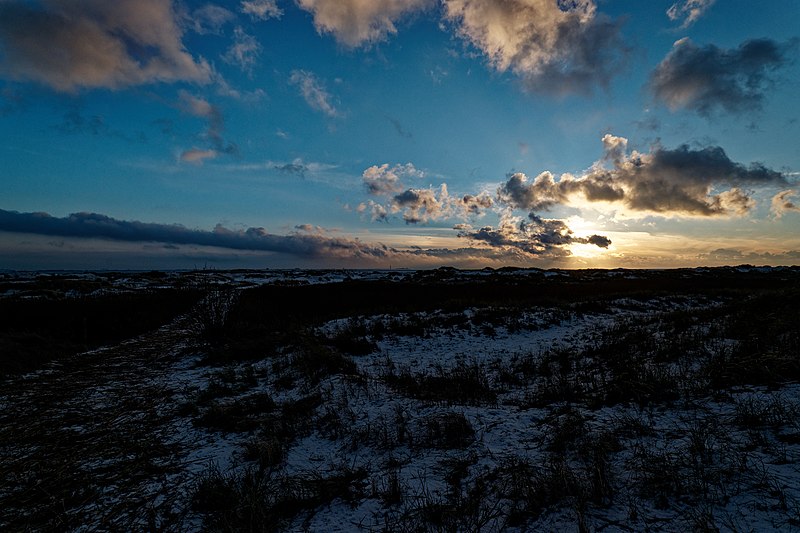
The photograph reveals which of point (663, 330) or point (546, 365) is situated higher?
point (663, 330)

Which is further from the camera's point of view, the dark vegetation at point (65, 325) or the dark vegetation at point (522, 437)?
the dark vegetation at point (65, 325)

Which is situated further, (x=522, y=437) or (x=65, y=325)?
(x=65, y=325)

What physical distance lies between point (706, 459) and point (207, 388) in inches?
369

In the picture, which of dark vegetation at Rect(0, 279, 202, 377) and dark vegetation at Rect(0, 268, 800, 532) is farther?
dark vegetation at Rect(0, 279, 202, 377)

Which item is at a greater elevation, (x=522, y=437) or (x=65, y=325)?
(x=522, y=437)

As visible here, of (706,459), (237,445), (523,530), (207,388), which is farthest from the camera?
(207,388)

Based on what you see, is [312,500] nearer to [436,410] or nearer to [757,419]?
[436,410]

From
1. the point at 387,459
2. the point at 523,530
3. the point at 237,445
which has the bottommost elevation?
the point at 237,445

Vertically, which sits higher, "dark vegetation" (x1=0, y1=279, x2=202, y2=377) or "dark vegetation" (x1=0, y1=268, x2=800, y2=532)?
"dark vegetation" (x1=0, y1=268, x2=800, y2=532)

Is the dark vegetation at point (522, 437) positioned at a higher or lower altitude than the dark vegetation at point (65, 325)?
higher

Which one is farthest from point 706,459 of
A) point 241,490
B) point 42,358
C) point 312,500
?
point 42,358

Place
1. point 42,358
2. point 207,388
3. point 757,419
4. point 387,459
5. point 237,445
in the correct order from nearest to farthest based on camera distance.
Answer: point 757,419
point 387,459
point 237,445
point 207,388
point 42,358

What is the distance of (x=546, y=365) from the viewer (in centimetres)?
961

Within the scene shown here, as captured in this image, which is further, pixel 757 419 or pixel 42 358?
pixel 42 358
